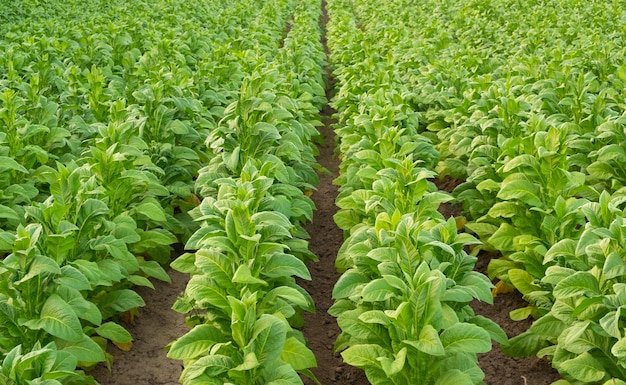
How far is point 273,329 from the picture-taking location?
11.4ft

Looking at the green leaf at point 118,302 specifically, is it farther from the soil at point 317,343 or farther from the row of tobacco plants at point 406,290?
the row of tobacco plants at point 406,290

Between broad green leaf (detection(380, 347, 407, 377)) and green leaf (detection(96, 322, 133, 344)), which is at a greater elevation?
broad green leaf (detection(380, 347, 407, 377))

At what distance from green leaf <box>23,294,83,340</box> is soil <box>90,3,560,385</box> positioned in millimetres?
818

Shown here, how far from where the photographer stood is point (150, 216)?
5324 millimetres

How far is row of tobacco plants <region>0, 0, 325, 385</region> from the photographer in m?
3.69

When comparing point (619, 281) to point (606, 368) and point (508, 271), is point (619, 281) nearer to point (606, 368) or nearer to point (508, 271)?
point (606, 368)

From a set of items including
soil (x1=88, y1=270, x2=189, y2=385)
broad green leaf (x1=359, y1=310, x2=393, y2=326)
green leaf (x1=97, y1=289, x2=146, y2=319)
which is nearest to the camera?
broad green leaf (x1=359, y1=310, x2=393, y2=326)

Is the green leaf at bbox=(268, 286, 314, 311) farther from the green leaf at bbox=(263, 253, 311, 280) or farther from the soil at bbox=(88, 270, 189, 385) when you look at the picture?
the soil at bbox=(88, 270, 189, 385)

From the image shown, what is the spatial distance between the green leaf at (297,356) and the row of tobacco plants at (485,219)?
0.85ft

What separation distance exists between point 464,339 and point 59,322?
88.9 inches

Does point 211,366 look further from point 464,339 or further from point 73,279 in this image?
point 464,339

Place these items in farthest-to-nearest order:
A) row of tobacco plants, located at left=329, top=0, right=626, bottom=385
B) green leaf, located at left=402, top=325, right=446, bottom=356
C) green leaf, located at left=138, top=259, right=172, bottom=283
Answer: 1. green leaf, located at left=138, top=259, right=172, bottom=283
2. row of tobacco plants, located at left=329, top=0, right=626, bottom=385
3. green leaf, located at left=402, top=325, right=446, bottom=356

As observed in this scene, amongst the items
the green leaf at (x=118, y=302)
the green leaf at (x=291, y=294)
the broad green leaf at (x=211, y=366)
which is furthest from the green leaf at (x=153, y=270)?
the broad green leaf at (x=211, y=366)

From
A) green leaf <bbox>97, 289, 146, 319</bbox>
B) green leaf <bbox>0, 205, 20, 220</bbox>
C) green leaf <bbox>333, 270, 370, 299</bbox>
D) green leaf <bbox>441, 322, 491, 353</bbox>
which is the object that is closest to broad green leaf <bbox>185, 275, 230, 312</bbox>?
green leaf <bbox>333, 270, 370, 299</bbox>
